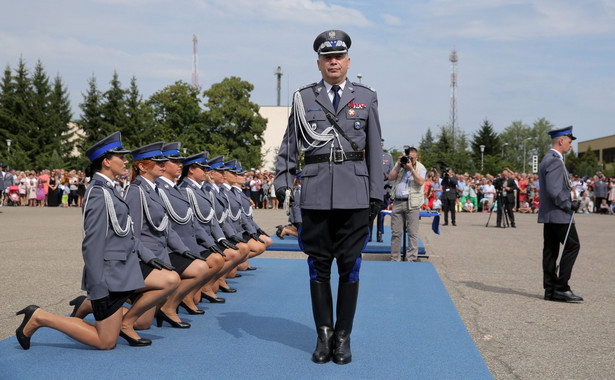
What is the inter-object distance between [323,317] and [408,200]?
6021mm

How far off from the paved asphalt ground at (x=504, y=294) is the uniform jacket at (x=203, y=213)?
5.36ft

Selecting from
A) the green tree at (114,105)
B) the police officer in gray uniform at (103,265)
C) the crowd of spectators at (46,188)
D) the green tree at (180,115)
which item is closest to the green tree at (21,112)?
the green tree at (114,105)

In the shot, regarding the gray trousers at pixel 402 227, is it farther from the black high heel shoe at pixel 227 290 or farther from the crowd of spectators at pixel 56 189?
the crowd of spectators at pixel 56 189

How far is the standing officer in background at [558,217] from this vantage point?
7320mm

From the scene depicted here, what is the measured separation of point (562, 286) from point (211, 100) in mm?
52104

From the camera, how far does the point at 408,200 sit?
10.3m

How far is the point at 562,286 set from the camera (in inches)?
291

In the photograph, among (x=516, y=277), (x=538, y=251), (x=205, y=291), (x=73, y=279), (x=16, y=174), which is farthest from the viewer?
(x=16, y=174)

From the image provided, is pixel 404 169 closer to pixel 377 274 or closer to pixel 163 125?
pixel 377 274

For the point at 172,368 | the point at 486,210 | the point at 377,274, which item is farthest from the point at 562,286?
the point at 486,210

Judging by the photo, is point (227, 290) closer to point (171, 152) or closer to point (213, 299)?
point (213, 299)

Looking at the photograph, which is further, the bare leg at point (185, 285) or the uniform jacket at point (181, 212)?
the uniform jacket at point (181, 212)

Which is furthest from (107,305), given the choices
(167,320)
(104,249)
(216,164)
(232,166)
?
(232,166)

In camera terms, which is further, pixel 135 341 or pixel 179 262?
pixel 179 262
